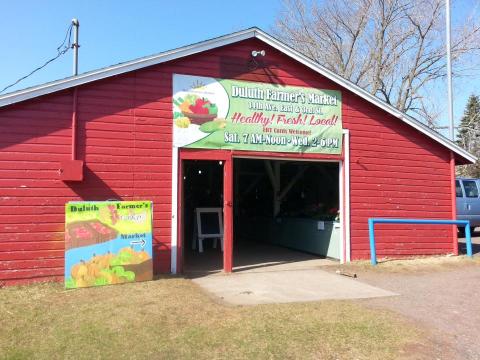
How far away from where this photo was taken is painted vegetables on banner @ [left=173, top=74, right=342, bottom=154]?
9641 mm

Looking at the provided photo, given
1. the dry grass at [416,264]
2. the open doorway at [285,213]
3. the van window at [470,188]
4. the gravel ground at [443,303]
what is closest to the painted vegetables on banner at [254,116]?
the open doorway at [285,213]

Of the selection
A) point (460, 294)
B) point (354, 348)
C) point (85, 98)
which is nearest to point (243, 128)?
point (85, 98)

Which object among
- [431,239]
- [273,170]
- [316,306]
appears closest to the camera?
[316,306]

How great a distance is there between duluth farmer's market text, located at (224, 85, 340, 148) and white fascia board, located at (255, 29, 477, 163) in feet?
1.44

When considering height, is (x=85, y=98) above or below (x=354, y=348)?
above

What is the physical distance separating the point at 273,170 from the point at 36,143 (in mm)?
8020

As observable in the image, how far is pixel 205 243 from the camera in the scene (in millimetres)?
14422

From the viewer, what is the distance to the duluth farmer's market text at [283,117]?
1005cm

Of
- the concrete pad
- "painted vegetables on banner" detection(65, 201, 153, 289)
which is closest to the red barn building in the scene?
"painted vegetables on banner" detection(65, 201, 153, 289)

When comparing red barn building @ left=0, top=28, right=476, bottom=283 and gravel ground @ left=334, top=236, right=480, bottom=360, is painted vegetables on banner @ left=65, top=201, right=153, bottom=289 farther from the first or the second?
gravel ground @ left=334, top=236, right=480, bottom=360

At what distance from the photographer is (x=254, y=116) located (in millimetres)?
10125

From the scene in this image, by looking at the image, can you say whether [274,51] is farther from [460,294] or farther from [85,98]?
[460,294]

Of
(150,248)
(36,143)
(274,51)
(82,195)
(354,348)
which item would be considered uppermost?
(274,51)

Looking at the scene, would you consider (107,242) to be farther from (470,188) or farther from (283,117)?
(470,188)
